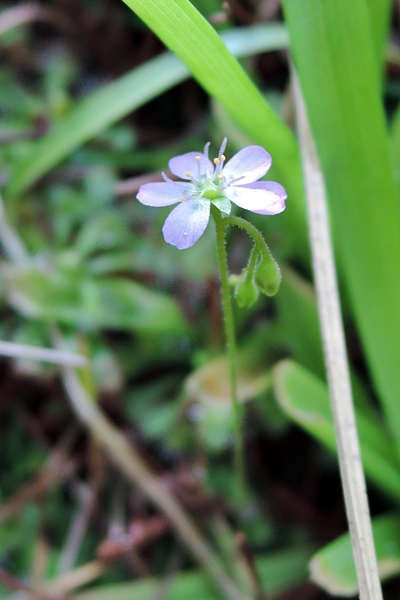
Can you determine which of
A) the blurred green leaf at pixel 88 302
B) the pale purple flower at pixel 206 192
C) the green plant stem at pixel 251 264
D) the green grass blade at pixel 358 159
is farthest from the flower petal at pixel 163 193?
the blurred green leaf at pixel 88 302

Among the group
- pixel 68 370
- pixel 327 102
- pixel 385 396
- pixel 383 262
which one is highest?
pixel 327 102

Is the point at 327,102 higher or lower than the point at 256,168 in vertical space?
higher

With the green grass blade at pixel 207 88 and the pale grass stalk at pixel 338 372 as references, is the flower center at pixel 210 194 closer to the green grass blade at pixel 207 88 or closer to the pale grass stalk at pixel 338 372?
the green grass blade at pixel 207 88

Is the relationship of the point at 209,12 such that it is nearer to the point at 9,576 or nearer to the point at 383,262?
the point at 383,262

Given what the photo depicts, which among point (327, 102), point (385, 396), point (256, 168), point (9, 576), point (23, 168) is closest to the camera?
point (256, 168)

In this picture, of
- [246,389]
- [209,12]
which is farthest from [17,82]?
[246,389]

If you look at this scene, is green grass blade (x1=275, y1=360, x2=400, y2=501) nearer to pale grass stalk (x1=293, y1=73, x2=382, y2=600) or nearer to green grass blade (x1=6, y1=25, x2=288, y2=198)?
pale grass stalk (x1=293, y1=73, x2=382, y2=600)

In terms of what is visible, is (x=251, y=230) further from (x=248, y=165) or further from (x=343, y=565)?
(x=343, y=565)

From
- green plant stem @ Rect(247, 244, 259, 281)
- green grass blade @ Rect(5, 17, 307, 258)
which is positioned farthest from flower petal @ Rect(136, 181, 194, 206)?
green grass blade @ Rect(5, 17, 307, 258)
